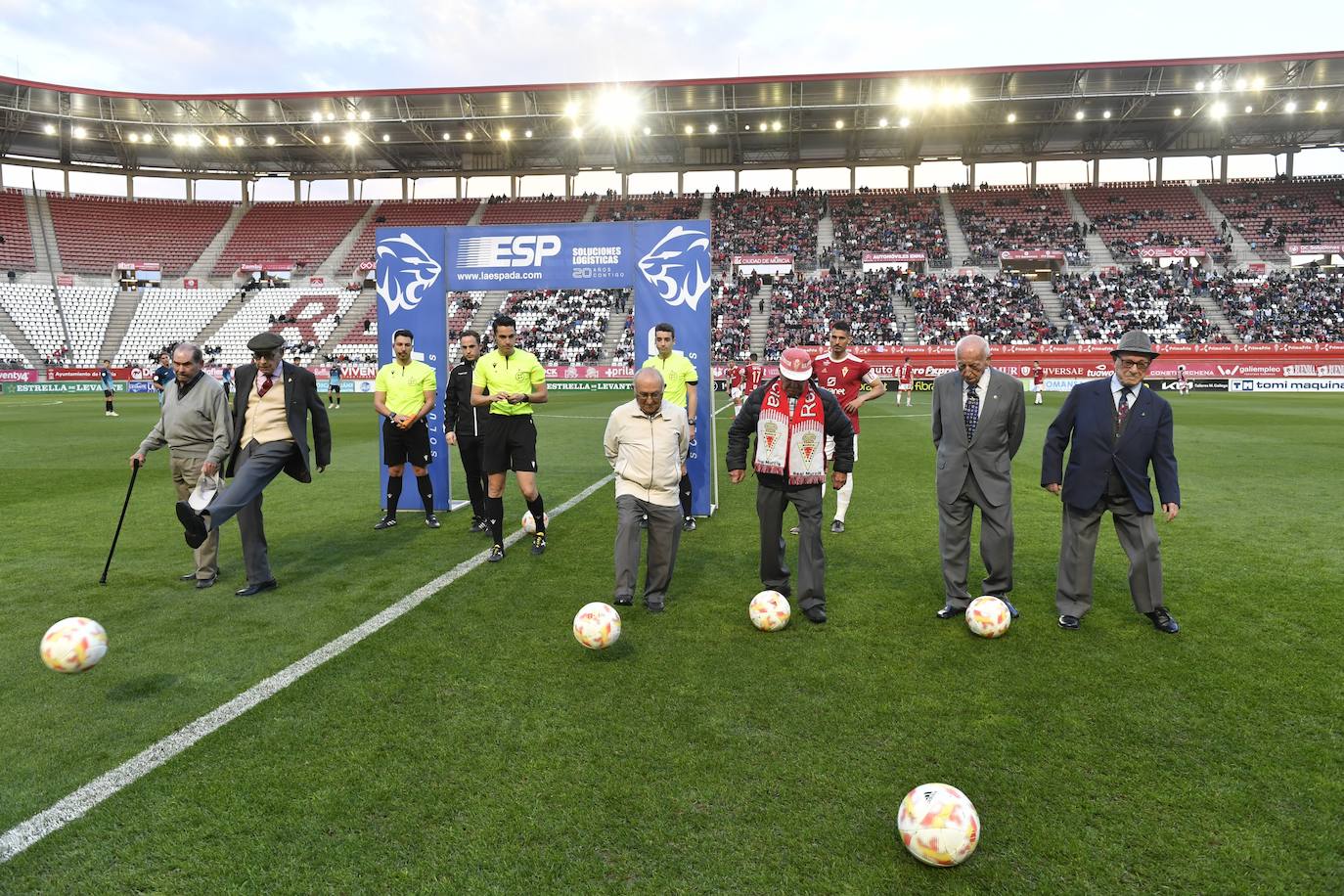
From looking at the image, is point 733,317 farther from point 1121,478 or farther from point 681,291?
point 1121,478

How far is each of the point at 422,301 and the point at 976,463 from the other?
716cm

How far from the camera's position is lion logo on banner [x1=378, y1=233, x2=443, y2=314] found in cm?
977

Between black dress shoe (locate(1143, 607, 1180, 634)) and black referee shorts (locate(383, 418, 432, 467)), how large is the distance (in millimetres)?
7467

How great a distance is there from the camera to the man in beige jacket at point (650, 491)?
585 cm

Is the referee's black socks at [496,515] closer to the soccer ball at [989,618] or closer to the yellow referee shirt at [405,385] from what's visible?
the yellow referee shirt at [405,385]

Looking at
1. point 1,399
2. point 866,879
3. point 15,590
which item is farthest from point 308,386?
point 1,399

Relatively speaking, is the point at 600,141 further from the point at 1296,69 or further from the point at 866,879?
the point at 866,879

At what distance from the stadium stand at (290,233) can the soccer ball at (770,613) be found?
58.9 meters

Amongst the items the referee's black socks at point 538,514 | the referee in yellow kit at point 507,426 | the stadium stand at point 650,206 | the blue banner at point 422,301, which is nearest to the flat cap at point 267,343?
the referee in yellow kit at point 507,426

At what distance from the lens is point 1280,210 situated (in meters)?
51.9

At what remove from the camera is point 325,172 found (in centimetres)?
5953

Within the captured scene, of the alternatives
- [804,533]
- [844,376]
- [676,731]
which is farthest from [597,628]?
[844,376]

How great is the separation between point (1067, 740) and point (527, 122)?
175 feet

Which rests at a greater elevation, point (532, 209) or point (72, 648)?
point (532, 209)
